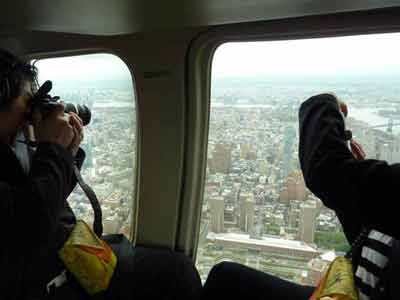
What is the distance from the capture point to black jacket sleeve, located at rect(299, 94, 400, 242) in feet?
2.63

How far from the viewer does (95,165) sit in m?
1.94

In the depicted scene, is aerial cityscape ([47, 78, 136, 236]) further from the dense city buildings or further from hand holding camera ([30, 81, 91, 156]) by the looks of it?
hand holding camera ([30, 81, 91, 156])

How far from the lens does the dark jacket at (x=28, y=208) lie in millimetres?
834

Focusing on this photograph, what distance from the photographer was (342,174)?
86cm

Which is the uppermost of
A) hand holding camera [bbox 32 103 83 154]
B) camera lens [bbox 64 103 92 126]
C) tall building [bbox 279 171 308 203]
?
camera lens [bbox 64 103 92 126]

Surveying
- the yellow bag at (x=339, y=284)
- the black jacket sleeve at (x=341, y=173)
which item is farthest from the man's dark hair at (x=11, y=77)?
the yellow bag at (x=339, y=284)

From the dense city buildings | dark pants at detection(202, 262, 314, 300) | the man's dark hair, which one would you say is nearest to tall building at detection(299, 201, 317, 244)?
the dense city buildings

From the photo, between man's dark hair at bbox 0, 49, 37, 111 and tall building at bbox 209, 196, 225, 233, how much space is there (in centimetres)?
95

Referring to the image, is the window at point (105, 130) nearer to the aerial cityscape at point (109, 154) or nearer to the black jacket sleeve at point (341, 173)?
the aerial cityscape at point (109, 154)

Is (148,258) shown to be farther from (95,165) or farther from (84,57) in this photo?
(84,57)

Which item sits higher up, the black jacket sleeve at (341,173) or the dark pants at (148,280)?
the black jacket sleeve at (341,173)

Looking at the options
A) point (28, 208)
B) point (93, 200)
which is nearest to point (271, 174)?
point (93, 200)

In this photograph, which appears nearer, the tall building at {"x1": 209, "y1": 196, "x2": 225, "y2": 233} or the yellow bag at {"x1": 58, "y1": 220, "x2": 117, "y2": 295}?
the yellow bag at {"x1": 58, "y1": 220, "x2": 117, "y2": 295}

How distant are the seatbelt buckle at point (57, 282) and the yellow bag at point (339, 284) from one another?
696 mm
